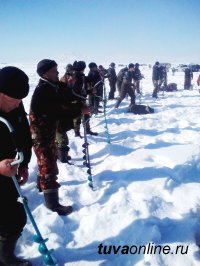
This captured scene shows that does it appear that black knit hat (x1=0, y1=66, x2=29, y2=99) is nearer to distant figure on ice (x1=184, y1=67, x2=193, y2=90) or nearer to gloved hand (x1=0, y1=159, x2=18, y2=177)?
gloved hand (x1=0, y1=159, x2=18, y2=177)

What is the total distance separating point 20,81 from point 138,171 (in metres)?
3.52

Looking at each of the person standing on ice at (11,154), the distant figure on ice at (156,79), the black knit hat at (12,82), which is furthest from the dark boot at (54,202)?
the distant figure on ice at (156,79)

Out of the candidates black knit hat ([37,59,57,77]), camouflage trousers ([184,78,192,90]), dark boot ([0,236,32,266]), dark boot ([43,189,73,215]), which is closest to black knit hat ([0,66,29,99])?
dark boot ([0,236,32,266])

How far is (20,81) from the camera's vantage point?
261cm

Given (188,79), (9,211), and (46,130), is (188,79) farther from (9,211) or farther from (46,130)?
(9,211)

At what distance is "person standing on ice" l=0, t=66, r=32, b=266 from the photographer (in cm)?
255

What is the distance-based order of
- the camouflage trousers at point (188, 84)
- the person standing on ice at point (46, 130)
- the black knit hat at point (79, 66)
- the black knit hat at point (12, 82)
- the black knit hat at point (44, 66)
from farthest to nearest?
the camouflage trousers at point (188, 84), the black knit hat at point (79, 66), the black knit hat at point (44, 66), the person standing on ice at point (46, 130), the black knit hat at point (12, 82)

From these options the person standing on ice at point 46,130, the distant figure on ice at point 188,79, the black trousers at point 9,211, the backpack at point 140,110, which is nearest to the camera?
the black trousers at point 9,211

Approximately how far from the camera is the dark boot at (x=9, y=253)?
290 centimetres

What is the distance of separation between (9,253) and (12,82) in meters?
1.72

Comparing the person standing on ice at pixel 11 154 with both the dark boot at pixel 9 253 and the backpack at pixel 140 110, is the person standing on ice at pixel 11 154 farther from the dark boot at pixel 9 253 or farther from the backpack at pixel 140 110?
the backpack at pixel 140 110

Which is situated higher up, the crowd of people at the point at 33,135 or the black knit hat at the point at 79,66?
the black knit hat at the point at 79,66

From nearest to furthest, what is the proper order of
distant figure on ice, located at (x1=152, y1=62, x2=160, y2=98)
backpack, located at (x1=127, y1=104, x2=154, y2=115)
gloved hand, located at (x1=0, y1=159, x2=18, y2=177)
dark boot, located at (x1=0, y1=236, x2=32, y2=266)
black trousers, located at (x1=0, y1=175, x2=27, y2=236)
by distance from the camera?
gloved hand, located at (x1=0, y1=159, x2=18, y2=177) < black trousers, located at (x1=0, y1=175, x2=27, y2=236) < dark boot, located at (x1=0, y1=236, x2=32, y2=266) < backpack, located at (x1=127, y1=104, x2=154, y2=115) < distant figure on ice, located at (x1=152, y1=62, x2=160, y2=98)

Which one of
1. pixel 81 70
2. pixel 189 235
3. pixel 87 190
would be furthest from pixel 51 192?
pixel 81 70
